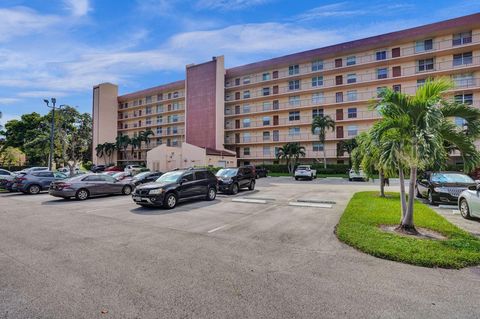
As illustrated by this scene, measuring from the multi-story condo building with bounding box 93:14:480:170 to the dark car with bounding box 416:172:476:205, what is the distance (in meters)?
25.6

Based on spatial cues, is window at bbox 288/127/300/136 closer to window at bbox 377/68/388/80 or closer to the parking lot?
window at bbox 377/68/388/80

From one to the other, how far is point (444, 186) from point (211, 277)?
1195 centimetres

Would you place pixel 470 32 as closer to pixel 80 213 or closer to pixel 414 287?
pixel 414 287

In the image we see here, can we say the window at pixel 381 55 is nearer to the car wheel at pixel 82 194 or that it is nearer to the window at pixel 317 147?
the window at pixel 317 147

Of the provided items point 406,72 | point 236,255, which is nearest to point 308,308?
point 236,255

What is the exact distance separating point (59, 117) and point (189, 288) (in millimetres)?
49057

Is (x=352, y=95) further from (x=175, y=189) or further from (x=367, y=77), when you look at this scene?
(x=175, y=189)

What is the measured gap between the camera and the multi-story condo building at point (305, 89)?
33969 millimetres

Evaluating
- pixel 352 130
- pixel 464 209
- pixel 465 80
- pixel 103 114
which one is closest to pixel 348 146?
pixel 352 130

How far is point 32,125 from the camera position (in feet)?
177

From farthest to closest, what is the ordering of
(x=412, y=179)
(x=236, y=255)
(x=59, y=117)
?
(x=59, y=117)
(x=412, y=179)
(x=236, y=255)

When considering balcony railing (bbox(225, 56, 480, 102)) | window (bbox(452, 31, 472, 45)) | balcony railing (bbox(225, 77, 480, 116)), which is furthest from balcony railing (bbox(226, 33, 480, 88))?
balcony railing (bbox(225, 77, 480, 116))

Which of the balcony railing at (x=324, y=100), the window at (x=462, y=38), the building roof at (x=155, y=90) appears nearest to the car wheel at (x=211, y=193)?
the balcony railing at (x=324, y=100)

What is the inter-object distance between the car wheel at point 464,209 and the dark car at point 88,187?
17.1 m
